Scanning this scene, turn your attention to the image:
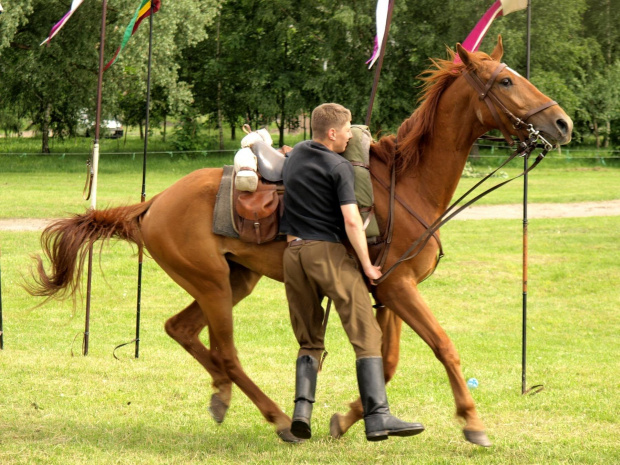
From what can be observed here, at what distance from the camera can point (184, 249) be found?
229 inches

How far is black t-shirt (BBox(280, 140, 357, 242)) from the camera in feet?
16.5

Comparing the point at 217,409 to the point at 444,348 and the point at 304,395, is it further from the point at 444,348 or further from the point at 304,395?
the point at 444,348

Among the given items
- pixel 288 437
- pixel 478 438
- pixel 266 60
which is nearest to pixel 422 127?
pixel 478 438

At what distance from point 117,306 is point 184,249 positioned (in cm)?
562

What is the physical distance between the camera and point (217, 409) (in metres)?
5.95

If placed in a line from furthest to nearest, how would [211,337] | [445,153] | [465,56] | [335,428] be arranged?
1. [211,337]
2. [335,428]
3. [445,153]
4. [465,56]

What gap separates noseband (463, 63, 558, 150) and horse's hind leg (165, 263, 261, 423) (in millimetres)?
2175

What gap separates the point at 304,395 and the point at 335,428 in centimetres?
84

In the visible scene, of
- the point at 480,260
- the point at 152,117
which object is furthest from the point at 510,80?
the point at 152,117

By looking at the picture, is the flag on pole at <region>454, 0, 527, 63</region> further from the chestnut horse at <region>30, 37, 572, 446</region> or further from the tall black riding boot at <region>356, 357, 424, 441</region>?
the tall black riding boot at <region>356, 357, 424, 441</region>

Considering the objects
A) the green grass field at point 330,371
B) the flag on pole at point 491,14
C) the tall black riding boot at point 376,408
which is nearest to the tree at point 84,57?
the green grass field at point 330,371

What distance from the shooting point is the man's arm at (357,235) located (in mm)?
4988

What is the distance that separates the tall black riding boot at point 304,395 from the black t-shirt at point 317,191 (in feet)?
2.66

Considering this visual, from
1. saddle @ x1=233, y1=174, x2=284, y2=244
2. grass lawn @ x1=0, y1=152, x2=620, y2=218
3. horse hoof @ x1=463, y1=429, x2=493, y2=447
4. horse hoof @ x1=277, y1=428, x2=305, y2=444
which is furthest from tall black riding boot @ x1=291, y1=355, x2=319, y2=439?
grass lawn @ x1=0, y1=152, x2=620, y2=218
